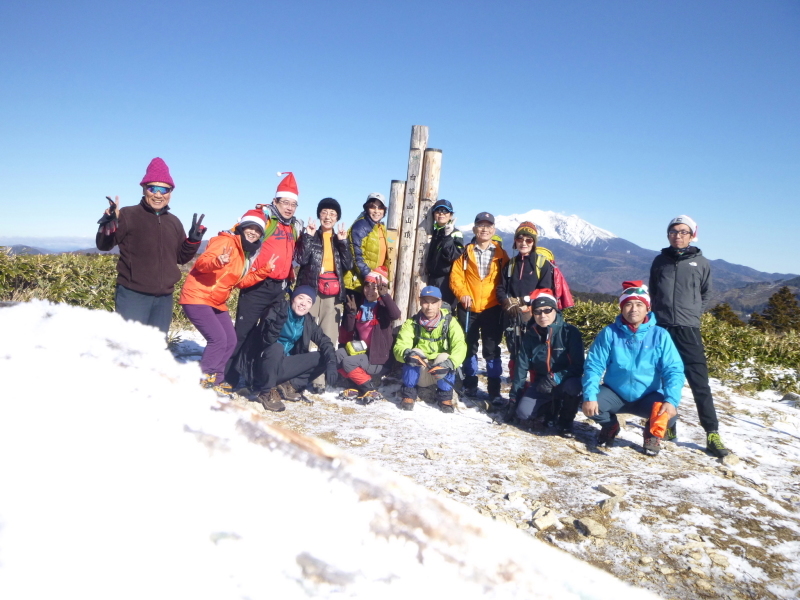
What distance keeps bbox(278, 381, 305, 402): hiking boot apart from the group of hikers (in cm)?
2

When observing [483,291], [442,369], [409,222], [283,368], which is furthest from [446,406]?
[409,222]

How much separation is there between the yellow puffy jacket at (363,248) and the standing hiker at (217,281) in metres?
1.14

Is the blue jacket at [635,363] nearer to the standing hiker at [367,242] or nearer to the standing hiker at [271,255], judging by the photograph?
the standing hiker at [367,242]

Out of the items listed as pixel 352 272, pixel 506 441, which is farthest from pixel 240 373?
pixel 506 441

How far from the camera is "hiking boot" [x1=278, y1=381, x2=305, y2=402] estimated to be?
5.25 metres

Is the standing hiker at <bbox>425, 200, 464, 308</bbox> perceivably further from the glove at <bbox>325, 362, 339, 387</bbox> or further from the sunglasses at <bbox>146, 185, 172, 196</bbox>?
the sunglasses at <bbox>146, 185, 172, 196</bbox>

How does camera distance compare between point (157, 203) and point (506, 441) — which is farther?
point (506, 441)

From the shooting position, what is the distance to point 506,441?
14.8 ft

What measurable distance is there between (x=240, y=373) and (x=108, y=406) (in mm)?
4765

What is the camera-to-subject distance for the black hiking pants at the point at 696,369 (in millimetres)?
4539

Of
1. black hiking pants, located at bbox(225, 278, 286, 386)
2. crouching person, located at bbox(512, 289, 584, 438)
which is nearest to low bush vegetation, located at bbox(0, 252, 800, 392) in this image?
black hiking pants, located at bbox(225, 278, 286, 386)

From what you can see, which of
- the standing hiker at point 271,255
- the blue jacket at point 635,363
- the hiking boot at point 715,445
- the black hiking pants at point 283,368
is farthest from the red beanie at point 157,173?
the hiking boot at point 715,445

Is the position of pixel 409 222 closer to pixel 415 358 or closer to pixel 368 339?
pixel 368 339

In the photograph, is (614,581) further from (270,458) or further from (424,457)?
(424,457)
